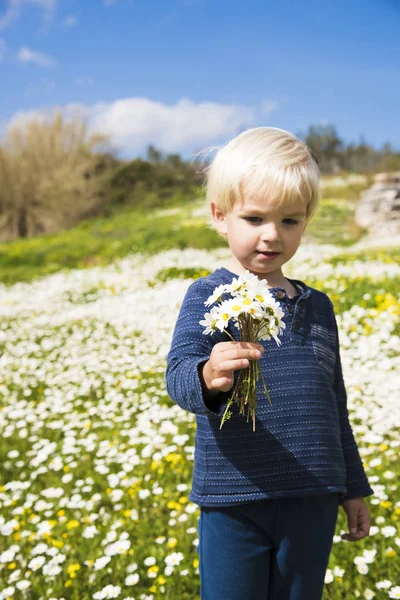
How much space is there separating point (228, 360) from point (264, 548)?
63 centimetres

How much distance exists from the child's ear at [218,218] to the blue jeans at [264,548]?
80 cm

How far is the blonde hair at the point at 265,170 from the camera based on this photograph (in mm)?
1509

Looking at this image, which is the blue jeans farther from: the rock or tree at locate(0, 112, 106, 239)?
tree at locate(0, 112, 106, 239)

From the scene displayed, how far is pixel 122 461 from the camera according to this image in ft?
12.5

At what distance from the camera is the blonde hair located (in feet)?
4.95

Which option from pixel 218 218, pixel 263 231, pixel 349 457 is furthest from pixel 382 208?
pixel 263 231

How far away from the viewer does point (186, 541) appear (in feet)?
9.52

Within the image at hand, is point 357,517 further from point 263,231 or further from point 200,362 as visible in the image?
point 263,231

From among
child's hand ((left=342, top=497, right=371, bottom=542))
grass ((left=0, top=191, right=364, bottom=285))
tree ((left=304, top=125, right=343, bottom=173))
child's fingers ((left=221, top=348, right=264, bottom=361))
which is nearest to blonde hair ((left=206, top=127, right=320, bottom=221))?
child's fingers ((left=221, top=348, right=264, bottom=361))

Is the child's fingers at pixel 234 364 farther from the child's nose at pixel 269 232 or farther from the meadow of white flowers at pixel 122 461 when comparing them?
the meadow of white flowers at pixel 122 461

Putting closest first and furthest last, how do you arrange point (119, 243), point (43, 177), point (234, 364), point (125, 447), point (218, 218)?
point (234, 364), point (218, 218), point (125, 447), point (119, 243), point (43, 177)

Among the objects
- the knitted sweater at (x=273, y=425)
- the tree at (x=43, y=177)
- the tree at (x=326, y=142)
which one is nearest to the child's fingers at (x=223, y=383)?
the knitted sweater at (x=273, y=425)

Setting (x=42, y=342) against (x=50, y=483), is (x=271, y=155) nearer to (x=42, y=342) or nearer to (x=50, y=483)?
(x=50, y=483)

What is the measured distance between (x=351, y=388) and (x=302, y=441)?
3.20 metres
